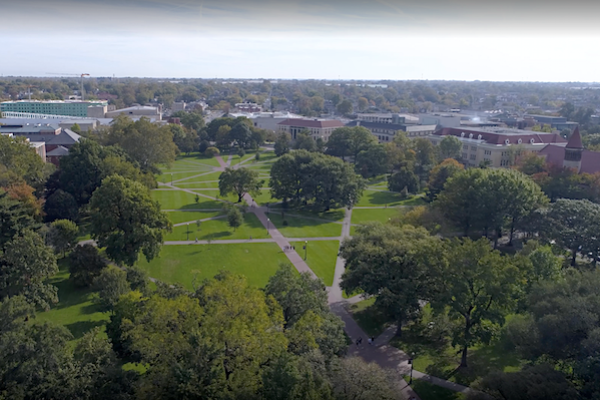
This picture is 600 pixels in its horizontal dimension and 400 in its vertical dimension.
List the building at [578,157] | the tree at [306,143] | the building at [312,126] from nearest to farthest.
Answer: the building at [578,157] < the tree at [306,143] < the building at [312,126]

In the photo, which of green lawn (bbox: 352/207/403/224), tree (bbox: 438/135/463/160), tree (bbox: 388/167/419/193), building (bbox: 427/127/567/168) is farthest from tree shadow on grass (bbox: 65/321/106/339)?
tree (bbox: 438/135/463/160)

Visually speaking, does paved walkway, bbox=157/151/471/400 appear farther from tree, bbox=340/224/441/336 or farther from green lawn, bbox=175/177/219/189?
green lawn, bbox=175/177/219/189

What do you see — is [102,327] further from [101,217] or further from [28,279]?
[101,217]

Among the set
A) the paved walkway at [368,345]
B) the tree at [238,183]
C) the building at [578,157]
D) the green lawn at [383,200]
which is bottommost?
the paved walkway at [368,345]

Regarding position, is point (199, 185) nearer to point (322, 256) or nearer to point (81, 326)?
point (322, 256)

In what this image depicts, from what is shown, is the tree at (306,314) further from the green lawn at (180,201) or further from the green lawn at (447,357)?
the green lawn at (180,201)

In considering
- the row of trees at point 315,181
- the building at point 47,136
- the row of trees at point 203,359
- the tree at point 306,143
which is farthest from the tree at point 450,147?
the row of trees at point 203,359

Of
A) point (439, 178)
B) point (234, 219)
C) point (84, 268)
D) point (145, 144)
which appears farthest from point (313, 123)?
point (84, 268)
